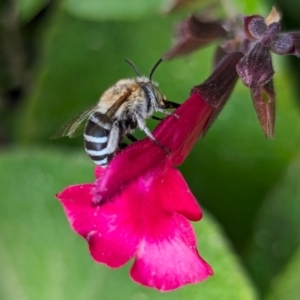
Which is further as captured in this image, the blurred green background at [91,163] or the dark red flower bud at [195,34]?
the blurred green background at [91,163]

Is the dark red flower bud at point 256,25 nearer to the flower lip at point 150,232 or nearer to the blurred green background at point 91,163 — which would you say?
the flower lip at point 150,232

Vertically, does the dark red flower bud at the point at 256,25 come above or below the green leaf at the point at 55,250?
above

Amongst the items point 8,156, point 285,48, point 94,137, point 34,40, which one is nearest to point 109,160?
point 94,137

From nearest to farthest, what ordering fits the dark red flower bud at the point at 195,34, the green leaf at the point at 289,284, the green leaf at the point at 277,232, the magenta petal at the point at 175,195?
the magenta petal at the point at 175,195 → the dark red flower bud at the point at 195,34 → the green leaf at the point at 289,284 → the green leaf at the point at 277,232

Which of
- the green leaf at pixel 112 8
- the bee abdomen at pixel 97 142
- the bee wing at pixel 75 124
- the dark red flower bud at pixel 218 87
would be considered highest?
the dark red flower bud at pixel 218 87

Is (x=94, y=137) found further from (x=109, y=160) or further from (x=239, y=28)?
(x=239, y=28)

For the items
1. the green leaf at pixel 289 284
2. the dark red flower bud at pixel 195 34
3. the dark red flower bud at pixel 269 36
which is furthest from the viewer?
the green leaf at pixel 289 284

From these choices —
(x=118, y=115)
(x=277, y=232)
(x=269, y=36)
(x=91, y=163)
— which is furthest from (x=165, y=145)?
(x=277, y=232)

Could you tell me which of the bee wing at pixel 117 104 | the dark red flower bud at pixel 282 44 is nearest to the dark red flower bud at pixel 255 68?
the dark red flower bud at pixel 282 44
